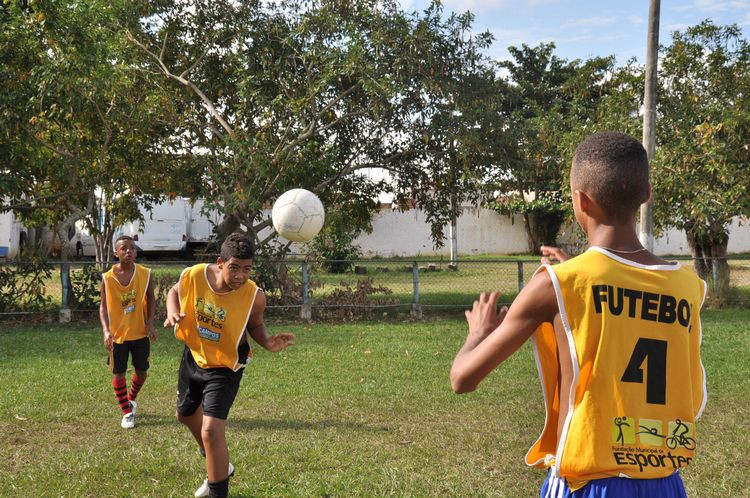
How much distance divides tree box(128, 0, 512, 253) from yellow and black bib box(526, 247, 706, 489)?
11.5 metres

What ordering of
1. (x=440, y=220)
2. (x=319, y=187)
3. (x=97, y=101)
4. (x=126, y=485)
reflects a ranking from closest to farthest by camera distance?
1. (x=126, y=485)
2. (x=97, y=101)
3. (x=319, y=187)
4. (x=440, y=220)

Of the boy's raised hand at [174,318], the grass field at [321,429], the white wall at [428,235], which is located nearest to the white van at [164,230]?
the white wall at [428,235]

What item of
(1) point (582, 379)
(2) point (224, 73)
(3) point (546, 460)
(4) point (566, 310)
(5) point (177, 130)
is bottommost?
(3) point (546, 460)

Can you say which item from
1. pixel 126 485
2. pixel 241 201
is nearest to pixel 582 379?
pixel 126 485

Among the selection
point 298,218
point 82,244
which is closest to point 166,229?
point 82,244

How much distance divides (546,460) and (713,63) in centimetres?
1621

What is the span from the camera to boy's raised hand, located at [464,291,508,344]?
249 cm

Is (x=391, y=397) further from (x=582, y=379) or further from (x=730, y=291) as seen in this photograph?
(x=730, y=291)

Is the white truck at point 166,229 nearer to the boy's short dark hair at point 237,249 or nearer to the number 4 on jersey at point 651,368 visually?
the boy's short dark hair at point 237,249

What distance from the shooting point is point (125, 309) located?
24.8 ft

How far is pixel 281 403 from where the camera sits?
7992 mm

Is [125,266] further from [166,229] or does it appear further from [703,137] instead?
[166,229]

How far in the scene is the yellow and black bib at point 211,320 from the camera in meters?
5.19

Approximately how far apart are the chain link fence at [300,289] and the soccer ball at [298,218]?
10.7ft
